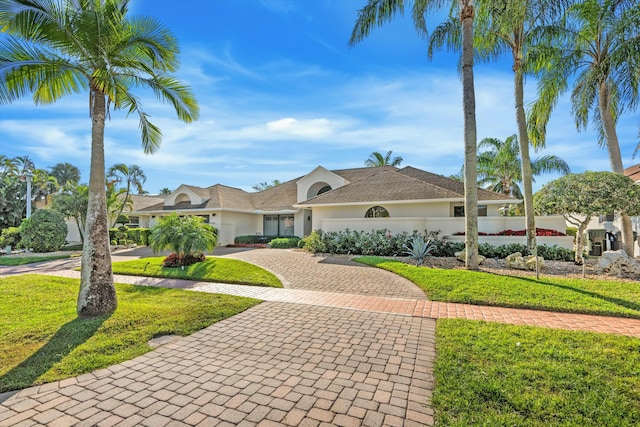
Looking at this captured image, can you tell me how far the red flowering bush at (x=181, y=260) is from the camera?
13.2m

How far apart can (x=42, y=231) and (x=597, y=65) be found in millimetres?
32367

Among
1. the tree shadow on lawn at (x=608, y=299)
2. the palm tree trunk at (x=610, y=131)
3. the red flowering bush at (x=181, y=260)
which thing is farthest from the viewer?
the palm tree trunk at (x=610, y=131)

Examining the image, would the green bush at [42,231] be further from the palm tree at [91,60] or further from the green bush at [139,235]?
the palm tree at [91,60]

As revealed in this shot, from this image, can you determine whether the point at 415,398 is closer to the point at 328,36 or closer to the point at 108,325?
the point at 108,325

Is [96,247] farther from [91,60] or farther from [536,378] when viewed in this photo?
[536,378]

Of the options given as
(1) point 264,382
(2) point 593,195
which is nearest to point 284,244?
(2) point 593,195

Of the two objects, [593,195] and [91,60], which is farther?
[593,195]

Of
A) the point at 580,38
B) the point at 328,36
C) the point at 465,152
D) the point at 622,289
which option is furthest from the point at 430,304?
the point at 580,38

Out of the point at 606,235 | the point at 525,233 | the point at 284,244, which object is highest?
the point at 525,233

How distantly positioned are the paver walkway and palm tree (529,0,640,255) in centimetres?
1056

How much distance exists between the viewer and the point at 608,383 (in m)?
3.74

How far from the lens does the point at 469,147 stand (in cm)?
1125

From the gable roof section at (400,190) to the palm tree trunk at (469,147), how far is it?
5.55 meters

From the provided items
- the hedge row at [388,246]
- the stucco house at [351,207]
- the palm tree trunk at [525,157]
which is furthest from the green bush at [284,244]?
the palm tree trunk at [525,157]
